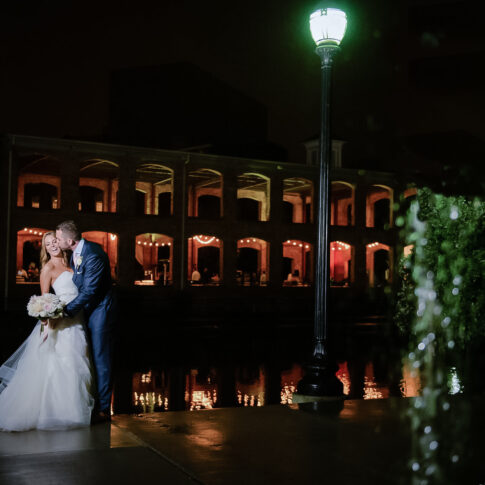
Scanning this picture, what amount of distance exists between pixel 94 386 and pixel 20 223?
22.0 meters

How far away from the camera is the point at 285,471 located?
4469mm

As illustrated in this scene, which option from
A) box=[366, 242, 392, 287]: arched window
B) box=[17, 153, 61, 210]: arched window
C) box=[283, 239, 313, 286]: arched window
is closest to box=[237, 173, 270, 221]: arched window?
box=[283, 239, 313, 286]: arched window

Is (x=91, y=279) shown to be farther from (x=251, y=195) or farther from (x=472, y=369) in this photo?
(x=251, y=195)

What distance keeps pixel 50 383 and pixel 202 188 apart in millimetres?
28598

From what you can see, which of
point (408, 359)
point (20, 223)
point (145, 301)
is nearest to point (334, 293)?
point (145, 301)

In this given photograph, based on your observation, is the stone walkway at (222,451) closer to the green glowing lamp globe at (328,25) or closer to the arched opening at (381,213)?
the green glowing lamp globe at (328,25)

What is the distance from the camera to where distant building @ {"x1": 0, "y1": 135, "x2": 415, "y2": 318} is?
27250 mm

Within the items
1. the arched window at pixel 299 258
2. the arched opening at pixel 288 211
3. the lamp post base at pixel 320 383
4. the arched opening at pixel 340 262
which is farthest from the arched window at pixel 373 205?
the lamp post base at pixel 320 383

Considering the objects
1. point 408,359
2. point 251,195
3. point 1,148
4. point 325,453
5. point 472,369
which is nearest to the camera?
point 325,453

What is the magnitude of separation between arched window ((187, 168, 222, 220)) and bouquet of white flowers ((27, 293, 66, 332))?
24.5 metres

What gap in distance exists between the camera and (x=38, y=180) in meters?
30.1

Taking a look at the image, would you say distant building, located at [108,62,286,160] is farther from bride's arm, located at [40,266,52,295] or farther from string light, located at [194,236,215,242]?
bride's arm, located at [40,266,52,295]

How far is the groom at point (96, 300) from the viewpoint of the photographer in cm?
595

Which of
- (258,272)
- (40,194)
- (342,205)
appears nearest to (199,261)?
(258,272)
